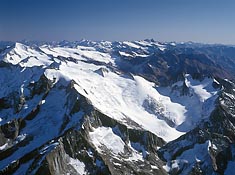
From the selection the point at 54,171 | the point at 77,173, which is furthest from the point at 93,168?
the point at 54,171

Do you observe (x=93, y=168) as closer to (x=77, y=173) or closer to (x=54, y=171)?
(x=77, y=173)

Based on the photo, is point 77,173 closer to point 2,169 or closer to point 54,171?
point 54,171

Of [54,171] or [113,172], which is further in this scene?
[113,172]

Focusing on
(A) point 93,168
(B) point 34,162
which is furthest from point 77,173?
(B) point 34,162

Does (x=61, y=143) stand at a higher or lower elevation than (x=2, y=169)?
higher

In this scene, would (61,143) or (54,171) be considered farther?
(61,143)

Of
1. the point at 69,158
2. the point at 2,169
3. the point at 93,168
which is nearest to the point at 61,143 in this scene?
the point at 69,158

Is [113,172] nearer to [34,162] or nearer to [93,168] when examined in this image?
[93,168]
